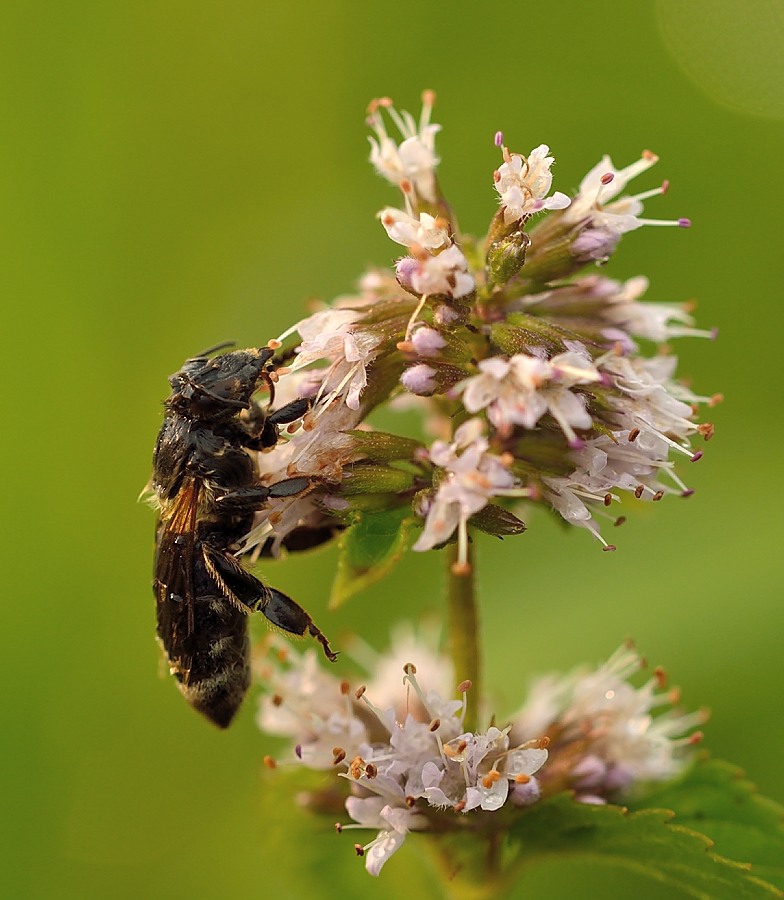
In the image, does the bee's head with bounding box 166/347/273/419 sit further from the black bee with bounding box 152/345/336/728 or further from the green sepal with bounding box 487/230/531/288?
the green sepal with bounding box 487/230/531/288

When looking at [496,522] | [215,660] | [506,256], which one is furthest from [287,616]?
[506,256]

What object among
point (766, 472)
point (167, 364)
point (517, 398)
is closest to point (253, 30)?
point (167, 364)

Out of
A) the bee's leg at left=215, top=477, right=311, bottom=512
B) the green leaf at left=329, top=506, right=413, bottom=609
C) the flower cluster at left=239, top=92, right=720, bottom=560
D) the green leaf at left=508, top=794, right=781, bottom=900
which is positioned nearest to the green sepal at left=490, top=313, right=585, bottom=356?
the flower cluster at left=239, top=92, right=720, bottom=560

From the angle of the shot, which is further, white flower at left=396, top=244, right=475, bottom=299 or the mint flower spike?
the mint flower spike

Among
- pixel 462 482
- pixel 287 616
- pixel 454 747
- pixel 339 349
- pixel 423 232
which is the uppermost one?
pixel 423 232

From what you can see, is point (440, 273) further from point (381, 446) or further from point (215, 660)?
point (215, 660)

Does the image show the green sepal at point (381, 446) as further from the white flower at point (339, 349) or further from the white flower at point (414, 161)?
the white flower at point (414, 161)
